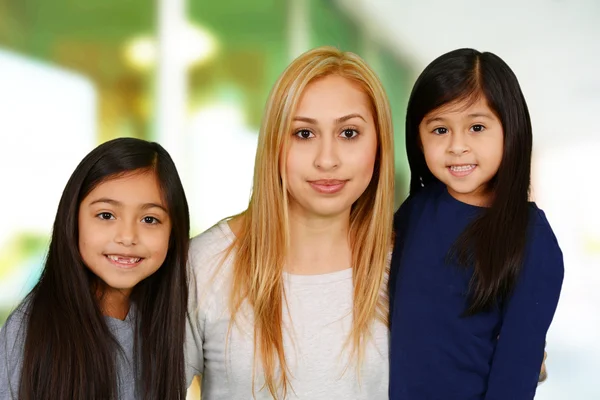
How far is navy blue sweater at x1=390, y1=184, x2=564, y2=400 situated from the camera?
5.49 ft

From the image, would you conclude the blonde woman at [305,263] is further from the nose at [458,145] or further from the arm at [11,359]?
the arm at [11,359]

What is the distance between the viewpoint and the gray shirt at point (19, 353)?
1.69 m

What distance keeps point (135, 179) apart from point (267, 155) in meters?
0.30

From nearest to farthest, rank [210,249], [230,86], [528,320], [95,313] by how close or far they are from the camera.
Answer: [528,320] → [95,313] → [210,249] → [230,86]

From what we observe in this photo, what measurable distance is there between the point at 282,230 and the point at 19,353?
2.08 feet

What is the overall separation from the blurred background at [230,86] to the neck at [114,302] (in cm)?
168

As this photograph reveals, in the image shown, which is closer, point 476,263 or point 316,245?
point 476,263

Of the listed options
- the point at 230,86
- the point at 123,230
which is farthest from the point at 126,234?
the point at 230,86

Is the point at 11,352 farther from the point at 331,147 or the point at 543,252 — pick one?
the point at 543,252

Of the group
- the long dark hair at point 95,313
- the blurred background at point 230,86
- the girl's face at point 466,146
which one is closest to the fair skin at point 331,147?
the girl's face at point 466,146

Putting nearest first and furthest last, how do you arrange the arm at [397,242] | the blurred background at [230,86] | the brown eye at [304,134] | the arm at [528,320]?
1. the arm at [528,320]
2. the brown eye at [304,134]
3. the arm at [397,242]
4. the blurred background at [230,86]

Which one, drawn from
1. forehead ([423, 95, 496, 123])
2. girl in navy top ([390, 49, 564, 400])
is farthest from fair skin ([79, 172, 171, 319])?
forehead ([423, 95, 496, 123])

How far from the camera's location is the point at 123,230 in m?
1.75

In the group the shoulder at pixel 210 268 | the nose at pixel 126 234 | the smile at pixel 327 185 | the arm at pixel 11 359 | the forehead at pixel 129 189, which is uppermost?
the smile at pixel 327 185
